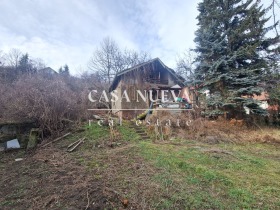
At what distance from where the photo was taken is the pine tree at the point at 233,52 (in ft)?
35.9

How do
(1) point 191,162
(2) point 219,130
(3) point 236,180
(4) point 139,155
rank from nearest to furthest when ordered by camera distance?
(3) point 236,180, (1) point 191,162, (4) point 139,155, (2) point 219,130

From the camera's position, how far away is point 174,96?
1570cm

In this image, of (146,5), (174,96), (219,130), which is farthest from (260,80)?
(146,5)

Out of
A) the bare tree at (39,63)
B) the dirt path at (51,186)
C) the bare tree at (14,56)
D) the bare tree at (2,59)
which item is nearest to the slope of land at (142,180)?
the dirt path at (51,186)

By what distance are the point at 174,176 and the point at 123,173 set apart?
4.29 ft

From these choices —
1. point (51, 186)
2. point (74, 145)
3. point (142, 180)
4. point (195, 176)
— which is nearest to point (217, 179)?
point (195, 176)

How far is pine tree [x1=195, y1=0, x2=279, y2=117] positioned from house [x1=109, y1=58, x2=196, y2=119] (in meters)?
3.54

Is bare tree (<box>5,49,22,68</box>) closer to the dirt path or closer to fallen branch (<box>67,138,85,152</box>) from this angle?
fallen branch (<box>67,138,85,152</box>)

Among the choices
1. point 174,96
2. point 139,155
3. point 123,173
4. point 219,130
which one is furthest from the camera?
point 174,96

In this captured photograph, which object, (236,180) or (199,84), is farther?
(199,84)

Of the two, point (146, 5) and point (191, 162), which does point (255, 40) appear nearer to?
point (146, 5)

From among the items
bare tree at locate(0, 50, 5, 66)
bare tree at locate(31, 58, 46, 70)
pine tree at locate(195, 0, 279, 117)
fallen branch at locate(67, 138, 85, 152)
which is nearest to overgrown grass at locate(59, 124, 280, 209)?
fallen branch at locate(67, 138, 85, 152)

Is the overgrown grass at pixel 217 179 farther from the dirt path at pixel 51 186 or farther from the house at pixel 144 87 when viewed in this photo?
Answer: the house at pixel 144 87

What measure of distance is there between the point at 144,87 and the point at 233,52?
7.01 meters
